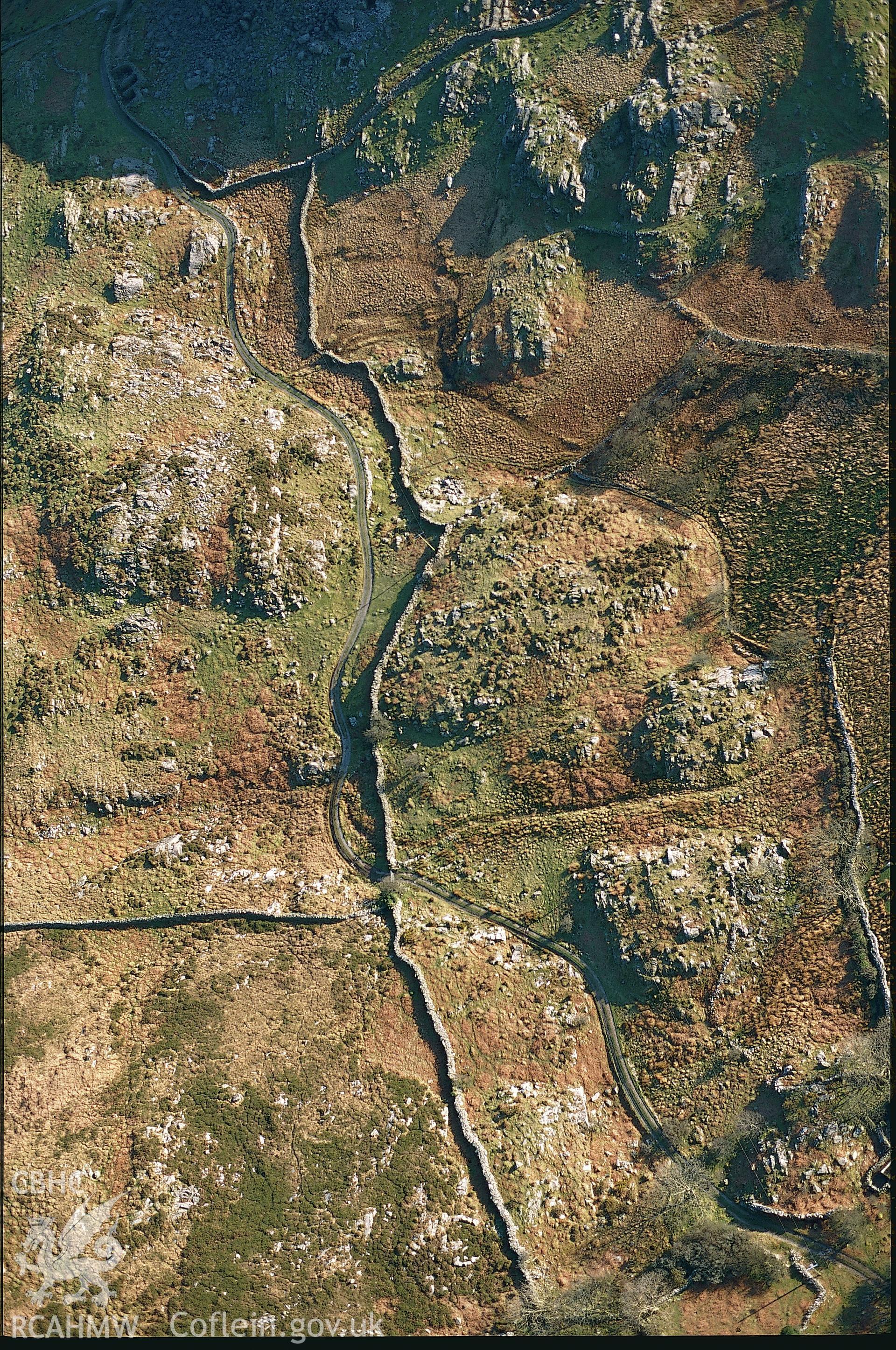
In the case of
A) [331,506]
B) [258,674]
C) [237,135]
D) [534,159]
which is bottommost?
[258,674]

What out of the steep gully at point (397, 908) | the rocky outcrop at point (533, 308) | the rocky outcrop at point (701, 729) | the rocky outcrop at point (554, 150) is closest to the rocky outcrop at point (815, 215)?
the rocky outcrop at point (554, 150)

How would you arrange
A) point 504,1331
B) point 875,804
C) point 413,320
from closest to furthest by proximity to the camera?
1. point 504,1331
2. point 875,804
3. point 413,320

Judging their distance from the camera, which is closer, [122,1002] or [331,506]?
[122,1002]

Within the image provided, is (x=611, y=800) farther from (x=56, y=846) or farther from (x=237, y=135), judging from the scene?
(x=237, y=135)

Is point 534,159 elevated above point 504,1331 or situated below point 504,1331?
above


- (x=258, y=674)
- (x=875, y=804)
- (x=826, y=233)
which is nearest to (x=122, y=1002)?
(x=258, y=674)

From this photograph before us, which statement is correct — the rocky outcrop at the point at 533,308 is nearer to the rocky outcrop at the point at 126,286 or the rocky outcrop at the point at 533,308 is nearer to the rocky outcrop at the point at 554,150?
the rocky outcrop at the point at 554,150

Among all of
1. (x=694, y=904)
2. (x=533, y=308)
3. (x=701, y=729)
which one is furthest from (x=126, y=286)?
(x=694, y=904)
